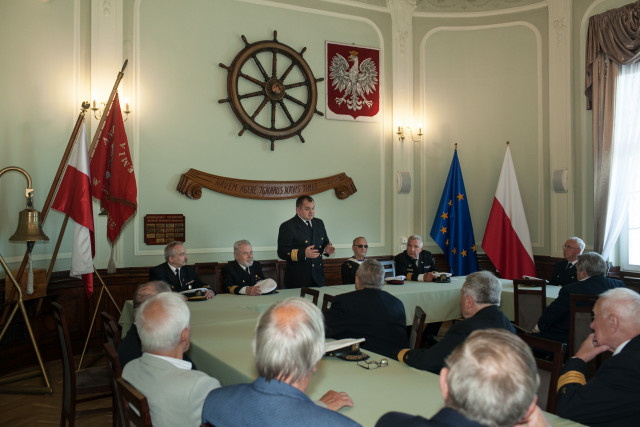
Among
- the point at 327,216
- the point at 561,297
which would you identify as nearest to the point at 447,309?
the point at 561,297

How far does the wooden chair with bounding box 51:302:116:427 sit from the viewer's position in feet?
9.91

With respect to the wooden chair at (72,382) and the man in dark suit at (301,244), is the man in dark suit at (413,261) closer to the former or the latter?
the man in dark suit at (301,244)

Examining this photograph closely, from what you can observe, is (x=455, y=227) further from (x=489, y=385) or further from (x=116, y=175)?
(x=489, y=385)

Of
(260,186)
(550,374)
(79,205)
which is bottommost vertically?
(550,374)

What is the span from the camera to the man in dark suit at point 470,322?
2396mm

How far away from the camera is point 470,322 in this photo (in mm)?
2461

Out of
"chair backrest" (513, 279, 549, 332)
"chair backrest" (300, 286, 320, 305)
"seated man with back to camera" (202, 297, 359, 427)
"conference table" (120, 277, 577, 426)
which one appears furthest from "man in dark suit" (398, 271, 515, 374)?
"chair backrest" (513, 279, 549, 332)

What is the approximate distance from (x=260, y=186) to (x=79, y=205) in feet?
6.99

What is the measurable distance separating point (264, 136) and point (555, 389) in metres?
4.86

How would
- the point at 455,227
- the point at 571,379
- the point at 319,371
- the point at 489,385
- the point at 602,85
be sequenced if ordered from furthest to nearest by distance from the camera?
the point at 455,227 → the point at 602,85 → the point at 319,371 → the point at 571,379 → the point at 489,385

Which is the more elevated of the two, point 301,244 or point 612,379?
point 301,244

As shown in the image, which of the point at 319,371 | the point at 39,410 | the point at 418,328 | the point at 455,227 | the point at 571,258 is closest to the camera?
the point at 319,371

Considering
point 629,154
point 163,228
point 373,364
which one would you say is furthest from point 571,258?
point 163,228

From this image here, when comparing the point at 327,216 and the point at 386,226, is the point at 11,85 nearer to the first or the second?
the point at 327,216
